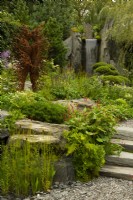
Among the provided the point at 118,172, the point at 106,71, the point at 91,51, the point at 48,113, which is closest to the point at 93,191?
the point at 118,172

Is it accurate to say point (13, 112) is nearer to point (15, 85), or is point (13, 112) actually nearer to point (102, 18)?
point (15, 85)

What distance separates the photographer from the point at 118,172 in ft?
15.9

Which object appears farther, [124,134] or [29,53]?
[29,53]

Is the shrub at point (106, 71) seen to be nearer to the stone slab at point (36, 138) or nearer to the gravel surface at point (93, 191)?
the stone slab at point (36, 138)

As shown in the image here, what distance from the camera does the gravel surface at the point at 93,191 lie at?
426 centimetres

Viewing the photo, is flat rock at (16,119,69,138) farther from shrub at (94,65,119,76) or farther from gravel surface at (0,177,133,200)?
shrub at (94,65,119,76)

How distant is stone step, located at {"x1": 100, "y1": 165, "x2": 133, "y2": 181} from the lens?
4.80 meters

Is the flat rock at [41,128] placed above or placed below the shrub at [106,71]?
below

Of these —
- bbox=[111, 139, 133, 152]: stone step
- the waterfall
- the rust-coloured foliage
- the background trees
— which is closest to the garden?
the rust-coloured foliage

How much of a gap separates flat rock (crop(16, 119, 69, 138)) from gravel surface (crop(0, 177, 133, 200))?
2.40 feet

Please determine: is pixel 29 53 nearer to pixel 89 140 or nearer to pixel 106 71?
pixel 89 140

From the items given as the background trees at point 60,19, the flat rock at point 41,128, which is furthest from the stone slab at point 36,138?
the background trees at point 60,19

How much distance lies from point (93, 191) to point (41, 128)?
46.6 inches

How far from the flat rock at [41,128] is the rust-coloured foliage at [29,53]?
2622 mm
